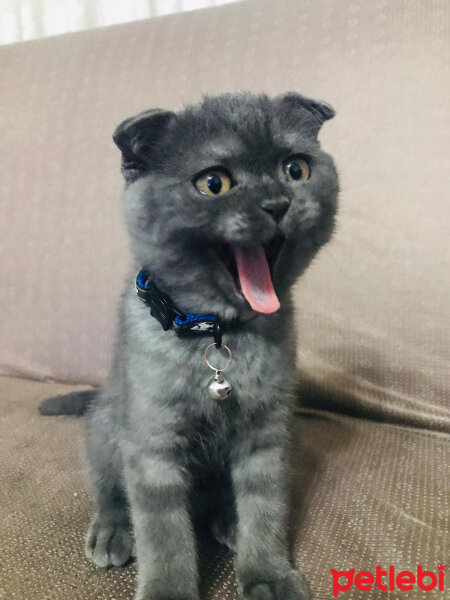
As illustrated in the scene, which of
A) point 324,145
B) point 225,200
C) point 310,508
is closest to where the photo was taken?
point 225,200

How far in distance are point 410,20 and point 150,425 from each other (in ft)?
2.81

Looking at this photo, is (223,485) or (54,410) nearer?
(223,485)

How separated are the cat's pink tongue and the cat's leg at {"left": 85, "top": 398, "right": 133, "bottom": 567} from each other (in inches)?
12.1

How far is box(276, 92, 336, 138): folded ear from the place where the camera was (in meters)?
0.62

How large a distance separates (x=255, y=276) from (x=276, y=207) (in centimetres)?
8

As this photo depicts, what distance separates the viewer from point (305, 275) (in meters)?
1.03

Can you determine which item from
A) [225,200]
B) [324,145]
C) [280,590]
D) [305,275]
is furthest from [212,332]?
[324,145]

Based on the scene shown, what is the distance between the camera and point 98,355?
117 centimetres

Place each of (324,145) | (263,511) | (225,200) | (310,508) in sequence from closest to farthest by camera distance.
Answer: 1. (225,200)
2. (263,511)
3. (310,508)
4. (324,145)

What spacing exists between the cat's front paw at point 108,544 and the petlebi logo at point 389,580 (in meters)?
0.24

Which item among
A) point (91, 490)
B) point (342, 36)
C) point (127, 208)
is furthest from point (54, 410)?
point (342, 36)

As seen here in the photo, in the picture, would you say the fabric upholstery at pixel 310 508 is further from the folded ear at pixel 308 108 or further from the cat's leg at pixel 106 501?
the folded ear at pixel 308 108

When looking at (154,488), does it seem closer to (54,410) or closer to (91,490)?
(91,490)

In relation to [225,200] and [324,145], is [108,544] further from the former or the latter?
[324,145]
